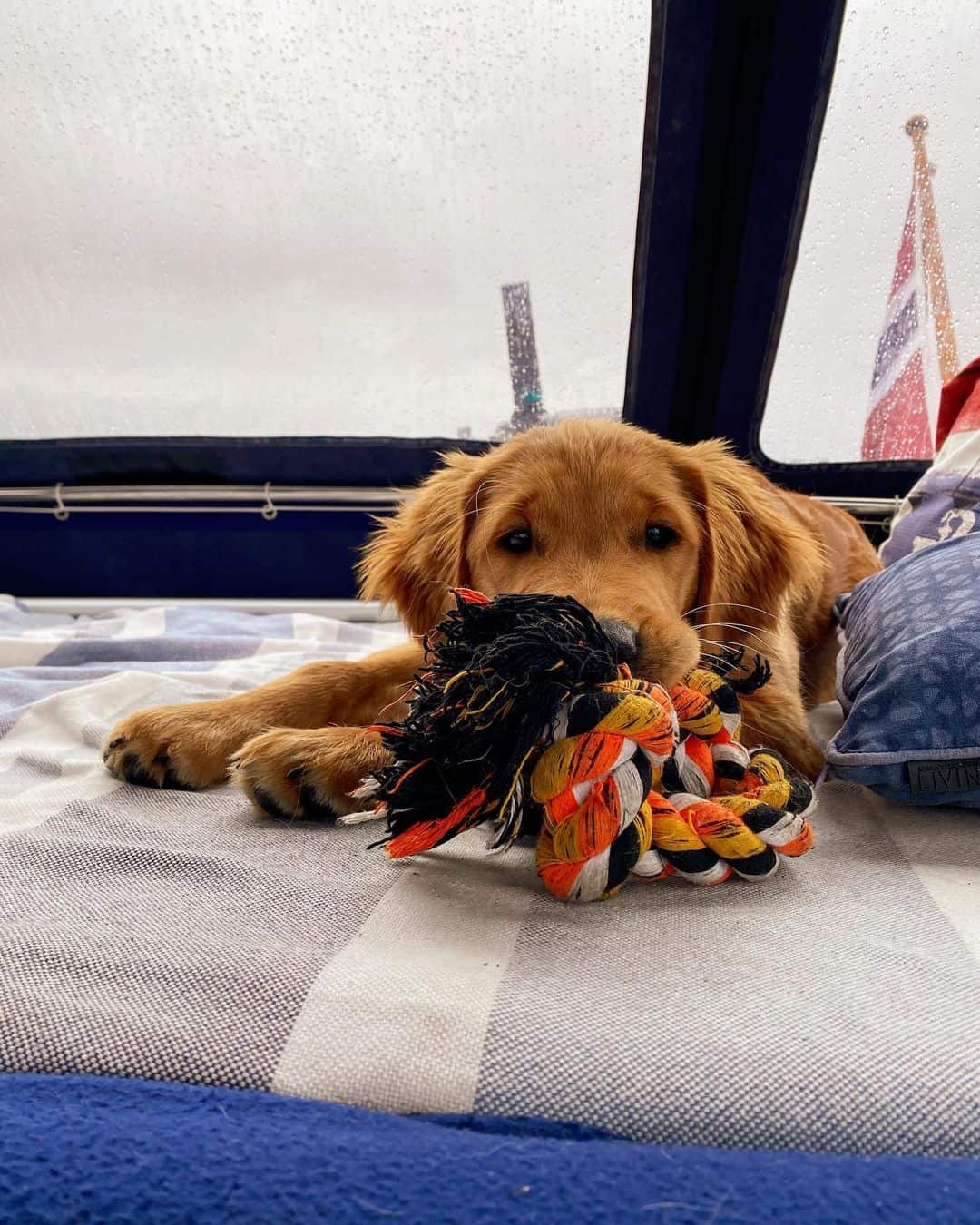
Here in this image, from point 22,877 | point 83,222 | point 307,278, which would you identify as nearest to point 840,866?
point 22,877

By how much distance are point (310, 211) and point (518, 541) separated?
1.89m

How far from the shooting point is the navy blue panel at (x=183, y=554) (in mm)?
3117

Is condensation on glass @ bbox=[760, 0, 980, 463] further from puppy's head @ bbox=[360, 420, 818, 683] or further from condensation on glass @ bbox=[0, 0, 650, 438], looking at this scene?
puppy's head @ bbox=[360, 420, 818, 683]

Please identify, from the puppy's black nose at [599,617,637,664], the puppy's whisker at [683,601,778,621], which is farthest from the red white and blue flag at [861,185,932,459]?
the puppy's black nose at [599,617,637,664]

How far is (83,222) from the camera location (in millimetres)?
2725

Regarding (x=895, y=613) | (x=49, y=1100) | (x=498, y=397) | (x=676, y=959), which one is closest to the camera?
(x=49, y=1100)

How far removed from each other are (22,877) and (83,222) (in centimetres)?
267

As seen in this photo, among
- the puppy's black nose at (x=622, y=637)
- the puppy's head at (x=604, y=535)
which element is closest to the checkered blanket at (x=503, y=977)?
the puppy's black nose at (x=622, y=637)

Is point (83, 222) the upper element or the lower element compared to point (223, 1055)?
upper

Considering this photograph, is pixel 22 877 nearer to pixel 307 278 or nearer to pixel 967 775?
pixel 967 775

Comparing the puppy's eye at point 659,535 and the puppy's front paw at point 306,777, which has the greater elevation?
the puppy's eye at point 659,535

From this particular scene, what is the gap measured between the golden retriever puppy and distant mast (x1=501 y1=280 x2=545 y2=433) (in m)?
1.17

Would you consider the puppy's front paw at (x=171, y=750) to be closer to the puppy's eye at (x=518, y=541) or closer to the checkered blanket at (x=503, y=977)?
the checkered blanket at (x=503, y=977)

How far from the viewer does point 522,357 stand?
2.92 metres
